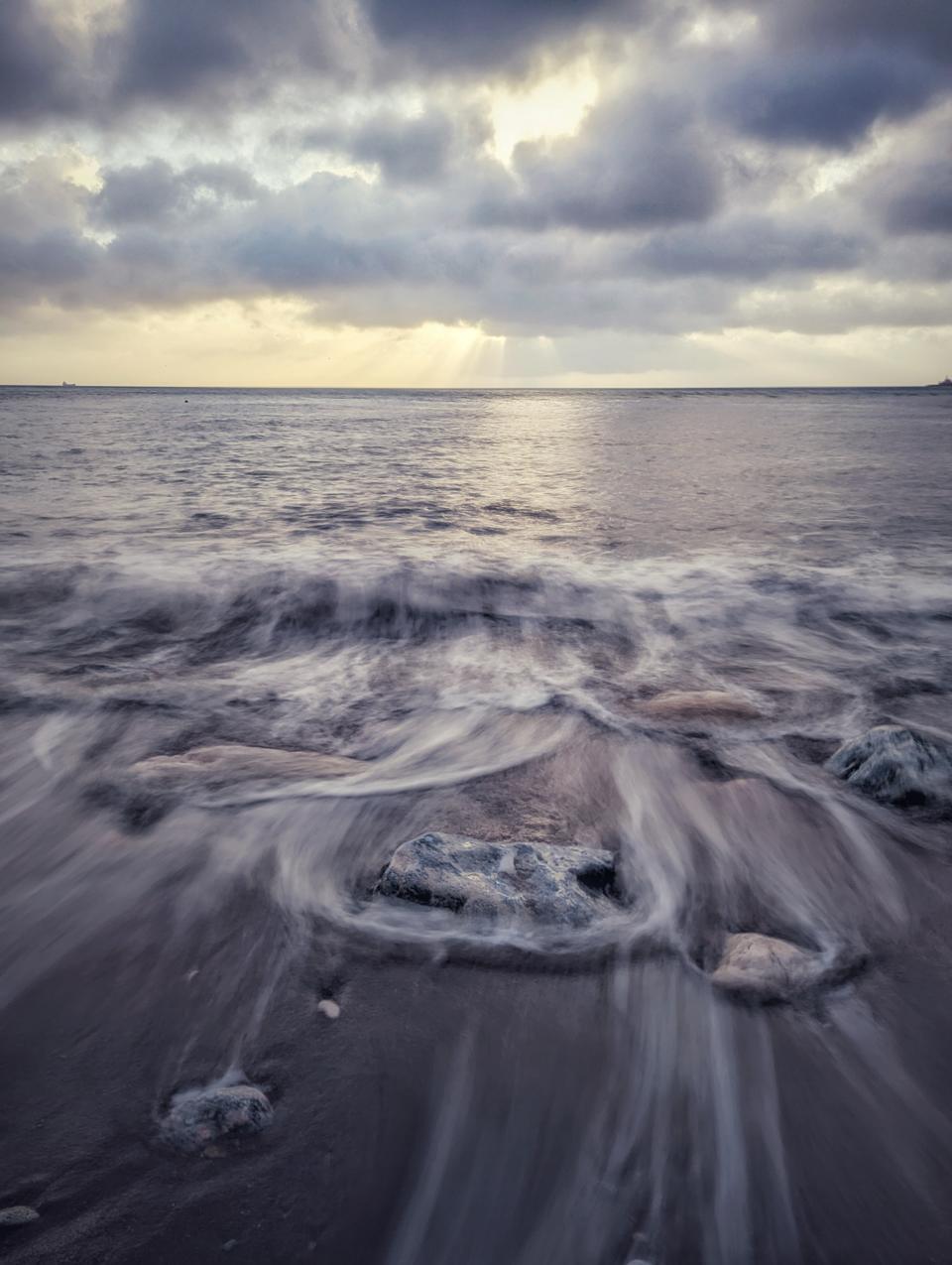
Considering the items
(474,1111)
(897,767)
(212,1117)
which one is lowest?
(474,1111)

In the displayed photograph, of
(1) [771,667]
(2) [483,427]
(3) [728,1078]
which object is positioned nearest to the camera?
(3) [728,1078]

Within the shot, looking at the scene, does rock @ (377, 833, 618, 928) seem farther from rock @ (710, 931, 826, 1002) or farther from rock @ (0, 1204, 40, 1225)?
rock @ (0, 1204, 40, 1225)

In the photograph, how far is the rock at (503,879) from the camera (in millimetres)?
2836

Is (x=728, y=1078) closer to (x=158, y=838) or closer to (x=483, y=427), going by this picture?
(x=158, y=838)

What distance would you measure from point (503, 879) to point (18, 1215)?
1780 millimetres

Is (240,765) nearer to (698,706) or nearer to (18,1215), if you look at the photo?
(18,1215)

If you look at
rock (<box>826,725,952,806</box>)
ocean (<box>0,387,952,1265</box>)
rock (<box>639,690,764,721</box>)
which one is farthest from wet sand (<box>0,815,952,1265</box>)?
rock (<box>639,690,764,721</box>)

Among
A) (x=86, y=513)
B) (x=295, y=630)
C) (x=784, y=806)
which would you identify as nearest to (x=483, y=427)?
(x=86, y=513)

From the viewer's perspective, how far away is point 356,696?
5348 millimetres

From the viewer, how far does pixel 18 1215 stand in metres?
1.76

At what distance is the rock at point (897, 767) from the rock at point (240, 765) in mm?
2887

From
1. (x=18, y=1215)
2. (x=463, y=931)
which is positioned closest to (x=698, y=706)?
(x=463, y=931)

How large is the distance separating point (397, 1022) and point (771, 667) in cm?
462

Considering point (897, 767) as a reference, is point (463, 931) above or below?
below
